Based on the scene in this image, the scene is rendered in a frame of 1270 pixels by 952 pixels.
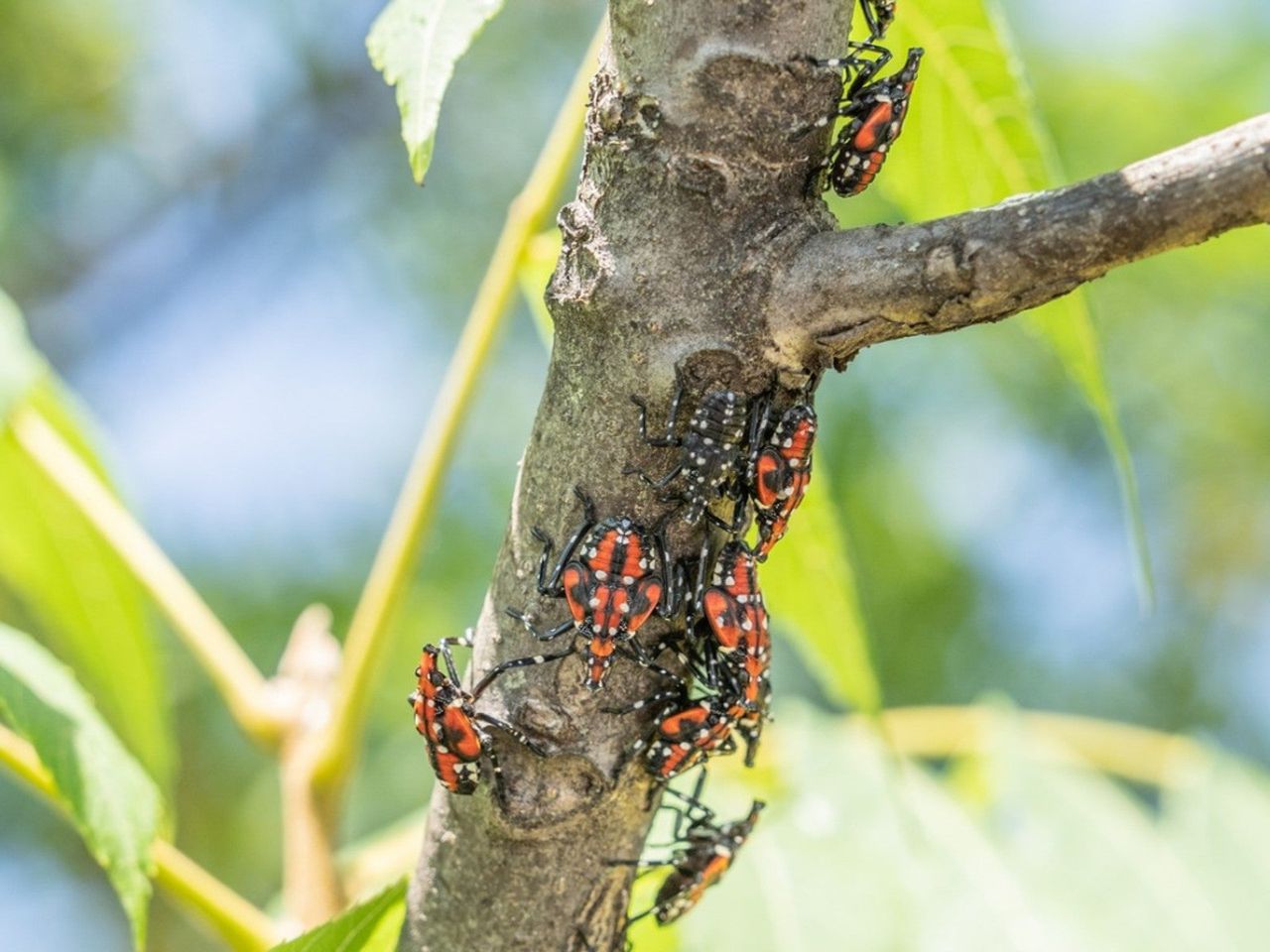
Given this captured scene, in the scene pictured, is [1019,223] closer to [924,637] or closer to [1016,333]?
[1016,333]

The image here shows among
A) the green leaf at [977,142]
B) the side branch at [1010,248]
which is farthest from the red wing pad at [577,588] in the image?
the green leaf at [977,142]

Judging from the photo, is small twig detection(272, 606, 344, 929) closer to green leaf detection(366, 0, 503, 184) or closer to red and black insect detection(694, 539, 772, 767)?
red and black insect detection(694, 539, 772, 767)

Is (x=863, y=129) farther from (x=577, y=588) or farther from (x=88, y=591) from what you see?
(x=88, y=591)

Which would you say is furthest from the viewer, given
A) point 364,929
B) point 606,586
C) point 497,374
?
point 497,374

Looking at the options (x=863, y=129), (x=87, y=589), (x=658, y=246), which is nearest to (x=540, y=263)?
(x=863, y=129)

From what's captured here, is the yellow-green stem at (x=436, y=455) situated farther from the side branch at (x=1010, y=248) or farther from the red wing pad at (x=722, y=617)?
the side branch at (x=1010, y=248)

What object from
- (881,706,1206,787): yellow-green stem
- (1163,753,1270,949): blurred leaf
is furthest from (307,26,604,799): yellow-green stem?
(1163,753,1270,949): blurred leaf

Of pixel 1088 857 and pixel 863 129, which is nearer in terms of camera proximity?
pixel 863 129
